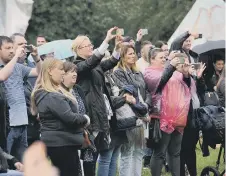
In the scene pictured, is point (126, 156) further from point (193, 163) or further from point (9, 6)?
point (9, 6)

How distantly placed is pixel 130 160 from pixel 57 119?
1842mm

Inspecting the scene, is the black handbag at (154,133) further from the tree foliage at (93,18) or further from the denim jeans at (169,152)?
the tree foliage at (93,18)

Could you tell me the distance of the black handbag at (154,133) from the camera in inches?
354

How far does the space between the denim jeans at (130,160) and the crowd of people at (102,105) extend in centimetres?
1

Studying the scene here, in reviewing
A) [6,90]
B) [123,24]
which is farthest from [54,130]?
[123,24]

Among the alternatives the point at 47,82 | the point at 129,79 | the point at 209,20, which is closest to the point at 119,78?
the point at 129,79

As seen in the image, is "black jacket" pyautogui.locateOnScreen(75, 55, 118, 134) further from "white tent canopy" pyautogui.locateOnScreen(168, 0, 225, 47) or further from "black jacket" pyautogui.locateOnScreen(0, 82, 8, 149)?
"white tent canopy" pyautogui.locateOnScreen(168, 0, 225, 47)

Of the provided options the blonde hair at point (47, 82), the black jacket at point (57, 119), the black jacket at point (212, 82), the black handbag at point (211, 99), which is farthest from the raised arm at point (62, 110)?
the black jacket at point (212, 82)

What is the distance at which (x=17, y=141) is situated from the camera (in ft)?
27.2

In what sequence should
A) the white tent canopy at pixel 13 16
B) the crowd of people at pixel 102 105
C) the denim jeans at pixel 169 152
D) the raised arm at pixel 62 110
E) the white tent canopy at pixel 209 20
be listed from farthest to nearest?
1. the white tent canopy at pixel 209 20
2. the white tent canopy at pixel 13 16
3. the denim jeans at pixel 169 152
4. the crowd of people at pixel 102 105
5. the raised arm at pixel 62 110

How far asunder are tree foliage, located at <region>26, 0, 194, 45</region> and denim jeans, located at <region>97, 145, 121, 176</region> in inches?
843

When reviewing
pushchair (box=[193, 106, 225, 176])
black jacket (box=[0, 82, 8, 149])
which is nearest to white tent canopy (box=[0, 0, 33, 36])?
pushchair (box=[193, 106, 225, 176])

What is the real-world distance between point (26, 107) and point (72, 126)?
3.96 ft

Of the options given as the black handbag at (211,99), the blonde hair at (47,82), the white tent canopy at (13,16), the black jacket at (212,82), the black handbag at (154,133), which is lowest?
the black handbag at (154,133)
